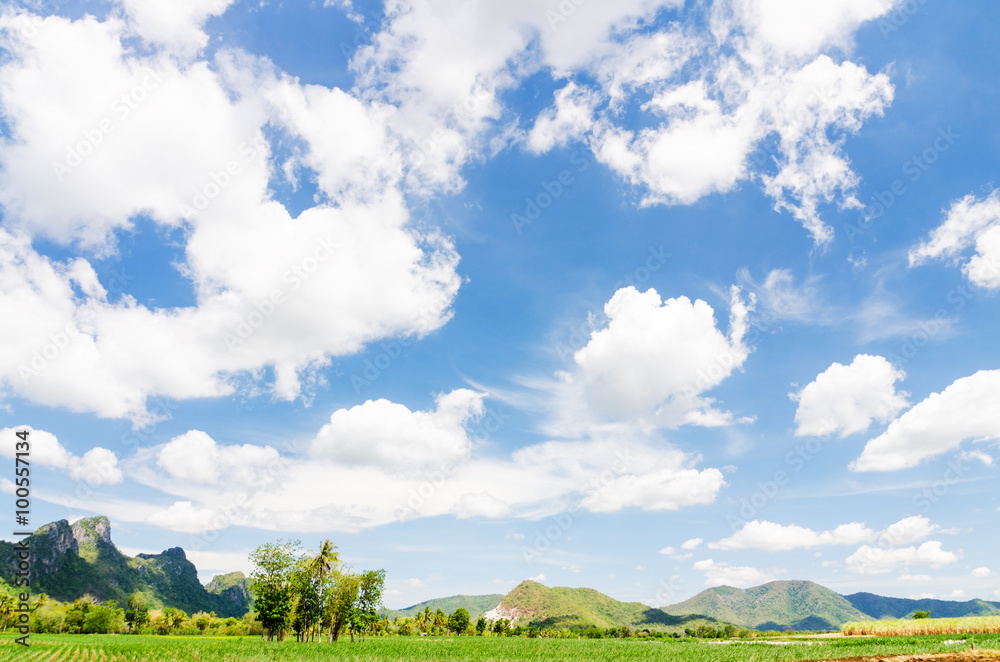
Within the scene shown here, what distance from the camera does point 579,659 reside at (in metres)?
34.7

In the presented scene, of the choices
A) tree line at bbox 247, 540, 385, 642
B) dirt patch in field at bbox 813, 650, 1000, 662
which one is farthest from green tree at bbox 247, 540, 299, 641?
dirt patch in field at bbox 813, 650, 1000, 662

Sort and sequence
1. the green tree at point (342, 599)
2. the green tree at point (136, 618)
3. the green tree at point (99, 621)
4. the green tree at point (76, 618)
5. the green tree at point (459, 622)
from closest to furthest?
the green tree at point (342, 599)
the green tree at point (76, 618)
the green tree at point (99, 621)
the green tree at point (136, 618)
the green tree at point (459, 622)

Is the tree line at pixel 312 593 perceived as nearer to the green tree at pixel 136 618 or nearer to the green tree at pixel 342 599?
the green tree at pixel 342 599

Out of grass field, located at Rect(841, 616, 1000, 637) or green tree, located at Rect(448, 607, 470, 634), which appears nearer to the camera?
grass field, located at Rect(841, 616, 1000, 637)

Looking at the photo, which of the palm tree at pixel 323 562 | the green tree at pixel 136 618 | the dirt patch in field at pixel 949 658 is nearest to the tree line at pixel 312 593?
the palm tree at pixel 323 562

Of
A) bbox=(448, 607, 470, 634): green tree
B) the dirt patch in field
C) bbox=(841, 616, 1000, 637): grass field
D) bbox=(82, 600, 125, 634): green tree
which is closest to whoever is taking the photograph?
the dirt patch in field

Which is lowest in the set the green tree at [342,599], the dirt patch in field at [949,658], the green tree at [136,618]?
the green tree at [136,618]

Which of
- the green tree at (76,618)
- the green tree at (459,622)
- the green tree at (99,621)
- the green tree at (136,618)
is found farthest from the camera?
the green tree at (459,622)

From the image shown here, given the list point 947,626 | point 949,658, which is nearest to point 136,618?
point 947,626

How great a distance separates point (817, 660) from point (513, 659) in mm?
18801

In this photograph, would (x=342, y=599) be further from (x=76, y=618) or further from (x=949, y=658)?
(x=76, y=618)

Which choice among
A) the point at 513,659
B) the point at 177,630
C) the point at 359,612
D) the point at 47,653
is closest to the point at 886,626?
the point at 513,659

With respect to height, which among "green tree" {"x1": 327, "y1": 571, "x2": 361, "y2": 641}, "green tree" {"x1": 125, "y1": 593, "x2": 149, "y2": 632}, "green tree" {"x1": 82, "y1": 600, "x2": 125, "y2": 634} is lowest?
"green tree" {"x1": 125, "y1": 593, "x2": 149, "y2": 632}

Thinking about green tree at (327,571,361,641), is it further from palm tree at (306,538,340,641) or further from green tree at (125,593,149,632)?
green tree at (125,593,149,632)
